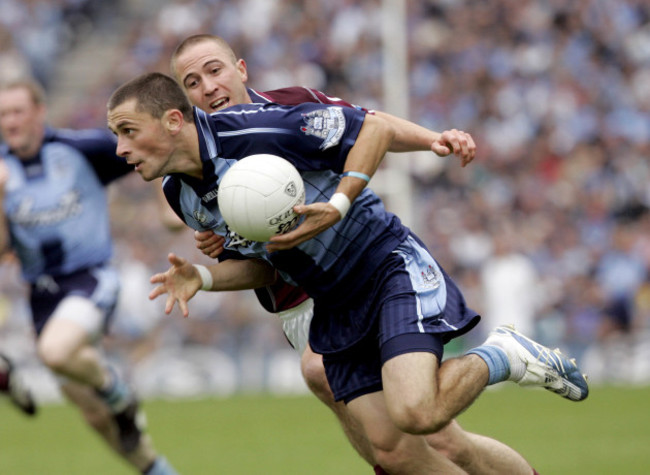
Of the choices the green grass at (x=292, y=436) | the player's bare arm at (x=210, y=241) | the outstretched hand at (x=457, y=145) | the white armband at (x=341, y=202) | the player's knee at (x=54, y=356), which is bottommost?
the green grass at (x=292, y=436)

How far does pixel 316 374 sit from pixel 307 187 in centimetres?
148

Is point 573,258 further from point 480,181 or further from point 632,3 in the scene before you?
point 632,3

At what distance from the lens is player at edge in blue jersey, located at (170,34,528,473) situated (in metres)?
6.45

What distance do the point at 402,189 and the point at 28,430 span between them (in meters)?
6.54

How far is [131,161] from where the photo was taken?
5891 millimetres

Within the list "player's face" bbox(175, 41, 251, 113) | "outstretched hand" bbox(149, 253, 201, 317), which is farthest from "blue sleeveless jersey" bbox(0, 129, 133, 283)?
"outstretched hand" bbox(149, 253, 201, 317)

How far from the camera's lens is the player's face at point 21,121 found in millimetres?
9172

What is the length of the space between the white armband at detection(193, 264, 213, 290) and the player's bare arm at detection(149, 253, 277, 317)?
21 mm

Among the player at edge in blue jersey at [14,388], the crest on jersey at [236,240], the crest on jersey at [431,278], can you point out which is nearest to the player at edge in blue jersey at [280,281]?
the crest on jersey at [236,240]

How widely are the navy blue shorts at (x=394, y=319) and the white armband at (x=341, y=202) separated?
589 millimetres

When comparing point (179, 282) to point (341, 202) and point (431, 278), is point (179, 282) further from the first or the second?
point (431, 278)

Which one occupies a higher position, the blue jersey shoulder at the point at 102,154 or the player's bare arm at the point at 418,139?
the player's bare arm at the point at 418,139

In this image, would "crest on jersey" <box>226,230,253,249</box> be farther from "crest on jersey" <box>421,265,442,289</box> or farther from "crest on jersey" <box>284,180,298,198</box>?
"crest on jersey" <box>421,265,442,289</box>

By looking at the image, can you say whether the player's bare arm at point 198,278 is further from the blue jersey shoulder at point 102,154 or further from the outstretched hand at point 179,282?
the blue jersey shoulder at point 102,154
